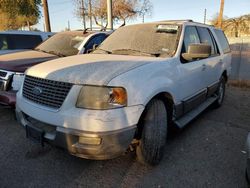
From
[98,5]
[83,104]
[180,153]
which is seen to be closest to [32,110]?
[83,104]

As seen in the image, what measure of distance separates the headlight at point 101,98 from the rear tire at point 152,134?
0.49 meters

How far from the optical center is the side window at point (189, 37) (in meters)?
3.89

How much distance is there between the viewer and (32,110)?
297 centimetres

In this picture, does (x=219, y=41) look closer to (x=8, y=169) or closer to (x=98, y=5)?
(x=8, y=169)

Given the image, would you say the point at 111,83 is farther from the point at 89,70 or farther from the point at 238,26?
the point at 238,26

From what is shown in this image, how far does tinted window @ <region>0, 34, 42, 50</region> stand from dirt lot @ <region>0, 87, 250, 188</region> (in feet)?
12.4

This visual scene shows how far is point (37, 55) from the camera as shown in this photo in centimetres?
541

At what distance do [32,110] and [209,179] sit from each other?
226 centimetres

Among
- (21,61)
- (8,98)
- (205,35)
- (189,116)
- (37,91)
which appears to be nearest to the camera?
(37,91)

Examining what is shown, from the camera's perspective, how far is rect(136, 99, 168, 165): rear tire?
3004 mm

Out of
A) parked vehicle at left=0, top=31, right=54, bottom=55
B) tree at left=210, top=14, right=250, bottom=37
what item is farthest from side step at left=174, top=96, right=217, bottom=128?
tree at left=210, top=14, right=250, bottom=37

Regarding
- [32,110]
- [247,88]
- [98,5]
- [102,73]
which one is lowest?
[247,88]

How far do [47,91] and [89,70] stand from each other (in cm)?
54

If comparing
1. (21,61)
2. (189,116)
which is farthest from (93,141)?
(21,61)
